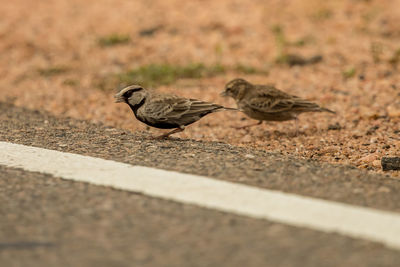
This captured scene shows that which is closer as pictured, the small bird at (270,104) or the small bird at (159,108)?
the small bird at (159,108)

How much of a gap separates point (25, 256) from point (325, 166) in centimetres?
254

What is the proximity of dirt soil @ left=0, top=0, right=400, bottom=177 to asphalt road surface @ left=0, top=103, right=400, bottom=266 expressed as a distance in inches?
56.8

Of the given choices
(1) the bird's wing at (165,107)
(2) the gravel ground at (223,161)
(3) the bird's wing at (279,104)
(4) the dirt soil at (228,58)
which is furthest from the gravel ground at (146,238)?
(3) the bird's wing at (279,104)

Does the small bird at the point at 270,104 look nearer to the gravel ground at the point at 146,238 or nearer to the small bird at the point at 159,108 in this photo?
the small bird at the point at 159,108

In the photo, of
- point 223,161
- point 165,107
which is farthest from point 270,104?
point 223,161

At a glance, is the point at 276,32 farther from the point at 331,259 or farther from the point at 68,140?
the point at 331,259

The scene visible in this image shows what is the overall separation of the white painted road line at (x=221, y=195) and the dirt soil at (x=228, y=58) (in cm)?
195

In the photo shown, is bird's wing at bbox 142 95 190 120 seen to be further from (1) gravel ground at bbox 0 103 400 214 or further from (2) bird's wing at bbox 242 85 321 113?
(2) bird's wing at bbox 242 85 321 113

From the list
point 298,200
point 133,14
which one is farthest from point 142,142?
point 133,14

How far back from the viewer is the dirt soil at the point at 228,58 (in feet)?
25.6

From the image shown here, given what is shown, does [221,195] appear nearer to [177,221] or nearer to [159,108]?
[177,221]

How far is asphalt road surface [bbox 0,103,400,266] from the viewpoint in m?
3.66


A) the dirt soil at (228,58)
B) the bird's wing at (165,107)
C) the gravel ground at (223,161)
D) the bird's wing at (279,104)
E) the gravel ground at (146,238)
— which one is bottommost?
the gravel ground at (146,238)

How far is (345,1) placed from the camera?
14.0m
